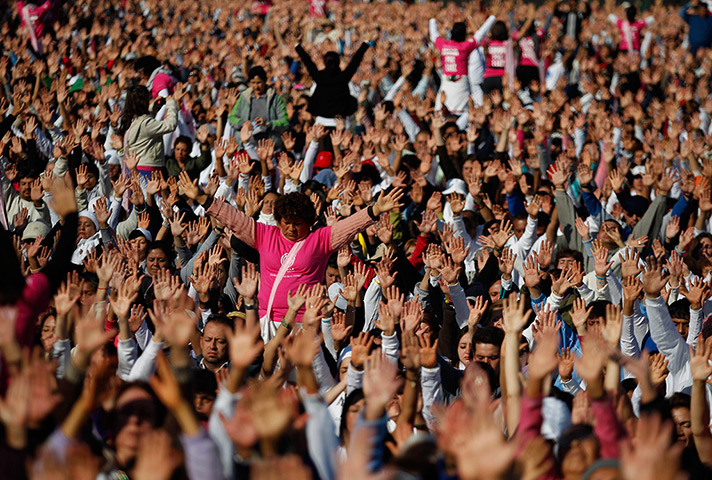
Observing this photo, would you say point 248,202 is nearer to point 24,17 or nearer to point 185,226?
point 185,226

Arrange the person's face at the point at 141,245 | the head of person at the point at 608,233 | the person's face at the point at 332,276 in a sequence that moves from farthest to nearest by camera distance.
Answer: the head of person at the point at 608,233, the person's face at the point at 332,276, the person's face at the point at 141,245

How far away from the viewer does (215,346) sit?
14.3 feet

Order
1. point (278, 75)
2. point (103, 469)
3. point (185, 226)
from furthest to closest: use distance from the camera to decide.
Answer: point (278, 75) < point (185, 226) < point (103, 469)

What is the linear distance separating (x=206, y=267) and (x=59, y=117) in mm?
4698

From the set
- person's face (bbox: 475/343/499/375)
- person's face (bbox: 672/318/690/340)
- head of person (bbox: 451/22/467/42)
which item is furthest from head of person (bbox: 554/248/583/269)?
head of person (bbox: 451/22/467/42)

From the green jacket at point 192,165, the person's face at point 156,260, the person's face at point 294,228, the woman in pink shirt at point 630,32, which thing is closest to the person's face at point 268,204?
the person's face at point 156,260

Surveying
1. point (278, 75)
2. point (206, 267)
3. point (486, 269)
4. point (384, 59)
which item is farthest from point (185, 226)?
point (384, 59)

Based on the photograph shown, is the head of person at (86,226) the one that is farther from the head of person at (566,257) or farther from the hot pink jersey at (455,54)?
the hot pink jersey at (455,54)

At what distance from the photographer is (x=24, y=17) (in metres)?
12.0

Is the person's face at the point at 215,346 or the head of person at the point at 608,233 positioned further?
the head of person at the point at 608,233

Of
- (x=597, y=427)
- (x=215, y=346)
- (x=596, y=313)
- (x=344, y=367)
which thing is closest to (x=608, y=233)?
(x=596, y=313)

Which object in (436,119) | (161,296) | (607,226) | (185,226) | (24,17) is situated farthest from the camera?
(24,17)

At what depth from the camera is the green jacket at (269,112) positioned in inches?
343

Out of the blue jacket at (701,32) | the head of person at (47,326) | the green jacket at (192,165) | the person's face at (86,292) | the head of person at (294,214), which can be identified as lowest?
the blue jacket at (701,32)
